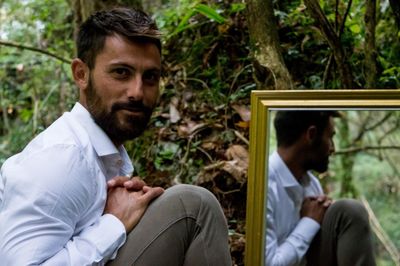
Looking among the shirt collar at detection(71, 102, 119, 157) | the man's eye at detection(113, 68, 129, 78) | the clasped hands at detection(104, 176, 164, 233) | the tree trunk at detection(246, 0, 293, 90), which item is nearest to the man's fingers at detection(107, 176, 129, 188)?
the clasped hands at detection(104, 176, 164, 233)

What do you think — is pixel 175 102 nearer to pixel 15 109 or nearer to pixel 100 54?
pixel 100 54

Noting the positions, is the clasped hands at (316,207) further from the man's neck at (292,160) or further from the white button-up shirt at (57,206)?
the white button-up shirt at (57,206)

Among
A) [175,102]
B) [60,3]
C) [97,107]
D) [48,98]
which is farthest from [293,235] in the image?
[60,3]

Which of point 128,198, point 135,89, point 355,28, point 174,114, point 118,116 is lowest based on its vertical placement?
point 128,198

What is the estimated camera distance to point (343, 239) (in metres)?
2.40

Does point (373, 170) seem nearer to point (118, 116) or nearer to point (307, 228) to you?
point (307, 228)

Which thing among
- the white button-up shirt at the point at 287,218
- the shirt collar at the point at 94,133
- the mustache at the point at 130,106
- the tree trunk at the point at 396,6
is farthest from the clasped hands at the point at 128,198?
the tree trunk at the point at 396,6

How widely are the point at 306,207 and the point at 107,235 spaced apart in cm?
89

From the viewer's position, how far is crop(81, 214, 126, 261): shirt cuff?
6.26 feet

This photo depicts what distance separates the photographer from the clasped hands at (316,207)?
2420 mm

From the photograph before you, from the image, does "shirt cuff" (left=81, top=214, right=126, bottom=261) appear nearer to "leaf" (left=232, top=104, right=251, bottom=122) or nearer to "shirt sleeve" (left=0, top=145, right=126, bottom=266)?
"shirt sleeve" (left=0, top=145, right=126, bottom=266)

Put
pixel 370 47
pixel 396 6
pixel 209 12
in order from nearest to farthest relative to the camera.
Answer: pixel 396 6
pixel 370 47
pixel 209 12

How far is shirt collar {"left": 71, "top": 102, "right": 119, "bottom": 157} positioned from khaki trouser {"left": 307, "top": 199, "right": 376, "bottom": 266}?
0.89 meters

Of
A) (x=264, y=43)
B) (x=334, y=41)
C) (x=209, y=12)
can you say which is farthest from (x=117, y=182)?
(x=209, y=12)
